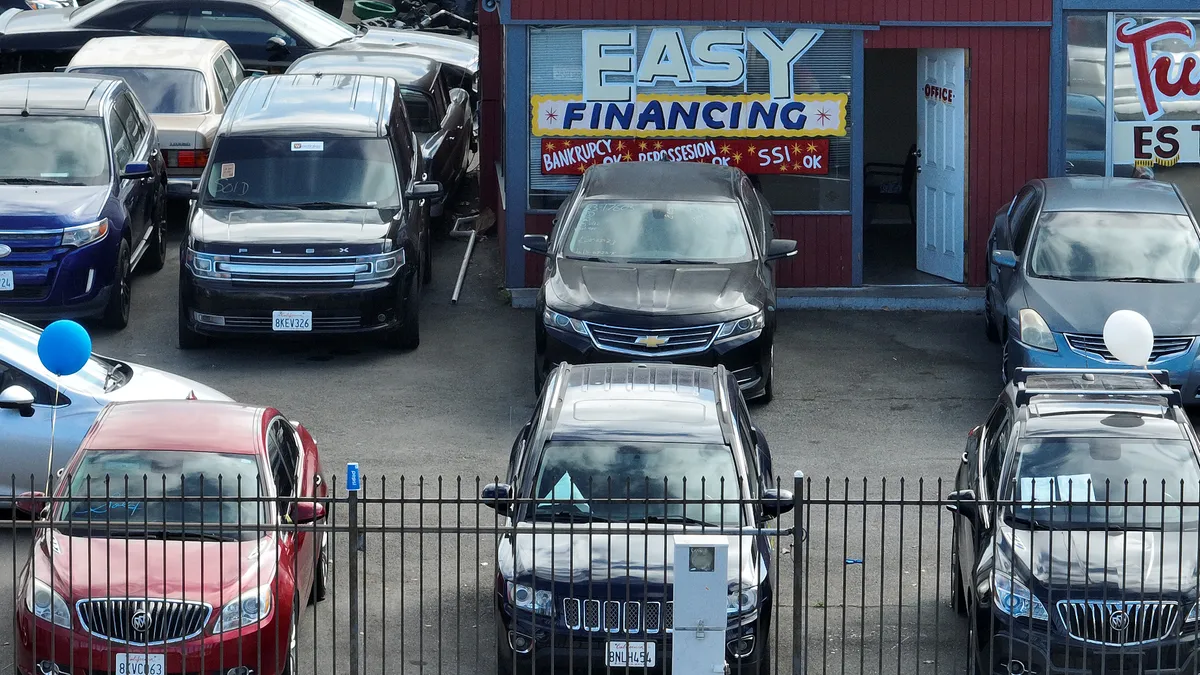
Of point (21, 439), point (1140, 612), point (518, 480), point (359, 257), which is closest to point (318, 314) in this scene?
point (359, 257)

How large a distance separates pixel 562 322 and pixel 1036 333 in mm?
3665

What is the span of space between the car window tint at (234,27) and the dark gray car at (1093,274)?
38.8 feet

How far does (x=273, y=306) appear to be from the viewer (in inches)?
612

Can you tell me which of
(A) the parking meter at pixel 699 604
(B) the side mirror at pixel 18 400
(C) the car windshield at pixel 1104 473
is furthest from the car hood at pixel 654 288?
(A) the parking meter at pixel 699 604

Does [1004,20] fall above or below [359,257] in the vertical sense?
above

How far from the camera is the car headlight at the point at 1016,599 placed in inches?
351

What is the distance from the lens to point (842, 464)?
13.4m

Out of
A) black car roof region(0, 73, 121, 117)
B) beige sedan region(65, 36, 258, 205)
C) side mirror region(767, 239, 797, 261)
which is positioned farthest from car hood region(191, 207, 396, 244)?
beige sedan region(65, 36, 258, 205)

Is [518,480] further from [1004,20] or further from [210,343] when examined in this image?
[1004,20]

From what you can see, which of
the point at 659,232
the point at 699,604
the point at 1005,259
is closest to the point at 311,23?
the point at 659,232

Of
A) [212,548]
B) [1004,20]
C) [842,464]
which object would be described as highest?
[1004,20]

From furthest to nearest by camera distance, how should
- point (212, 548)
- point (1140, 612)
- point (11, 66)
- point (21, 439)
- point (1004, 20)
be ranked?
point (11, 66)
point (1004, 20)
point (21, 439)
point (212, 548)
point (1140, 612)

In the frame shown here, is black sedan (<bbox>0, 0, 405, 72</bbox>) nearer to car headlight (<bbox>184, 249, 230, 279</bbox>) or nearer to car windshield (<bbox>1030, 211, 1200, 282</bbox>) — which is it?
car headlight (<bbox>184, 249, 230, 279</bbox>)

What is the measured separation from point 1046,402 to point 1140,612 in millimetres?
1991
